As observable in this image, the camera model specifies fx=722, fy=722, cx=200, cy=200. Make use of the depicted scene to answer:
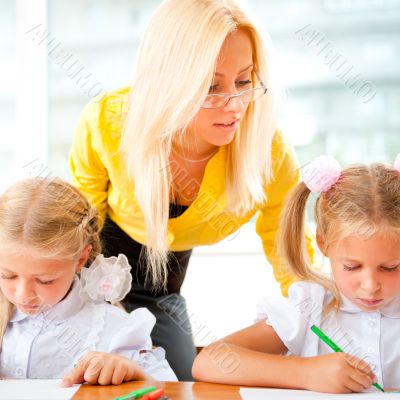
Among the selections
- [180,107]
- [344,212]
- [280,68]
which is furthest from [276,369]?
[280,68]

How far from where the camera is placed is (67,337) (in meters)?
1.44

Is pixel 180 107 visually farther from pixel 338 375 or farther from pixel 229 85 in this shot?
pixel 338 375

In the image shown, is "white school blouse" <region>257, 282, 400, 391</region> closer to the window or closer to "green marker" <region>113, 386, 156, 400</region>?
"green marker" <region>113, 386, 156, 400</region>

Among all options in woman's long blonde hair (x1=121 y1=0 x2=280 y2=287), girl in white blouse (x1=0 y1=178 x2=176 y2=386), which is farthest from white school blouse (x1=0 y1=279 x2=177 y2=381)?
woman's long blonde hair (x1=121 y1=0 x2=280 y2=287)

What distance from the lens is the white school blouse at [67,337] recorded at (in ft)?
4.58

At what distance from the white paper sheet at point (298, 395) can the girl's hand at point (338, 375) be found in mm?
14

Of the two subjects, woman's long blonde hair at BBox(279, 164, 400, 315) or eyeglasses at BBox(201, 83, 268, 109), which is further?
eyeglasses at BBox(201, 83, 268, 109)

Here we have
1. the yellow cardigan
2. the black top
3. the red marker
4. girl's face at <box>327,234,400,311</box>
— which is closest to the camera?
the red marker

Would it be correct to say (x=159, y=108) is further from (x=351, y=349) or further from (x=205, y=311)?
(x=205, y=311)

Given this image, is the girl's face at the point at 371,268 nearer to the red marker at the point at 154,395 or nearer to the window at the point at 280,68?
the red marker at the point at 154,395

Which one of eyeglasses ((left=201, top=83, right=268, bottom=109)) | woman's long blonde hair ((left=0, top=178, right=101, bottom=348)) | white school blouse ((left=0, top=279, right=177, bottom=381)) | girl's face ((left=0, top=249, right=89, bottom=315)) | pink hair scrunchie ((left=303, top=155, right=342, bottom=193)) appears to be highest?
eyeglasses ((left=201, top=83, right=268, bottom=109))

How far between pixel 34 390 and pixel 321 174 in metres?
0.64

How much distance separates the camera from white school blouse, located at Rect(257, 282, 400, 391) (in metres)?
1.35

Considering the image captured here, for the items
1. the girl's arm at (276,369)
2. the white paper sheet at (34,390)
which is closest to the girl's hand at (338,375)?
the girl's arm at (276,369)
